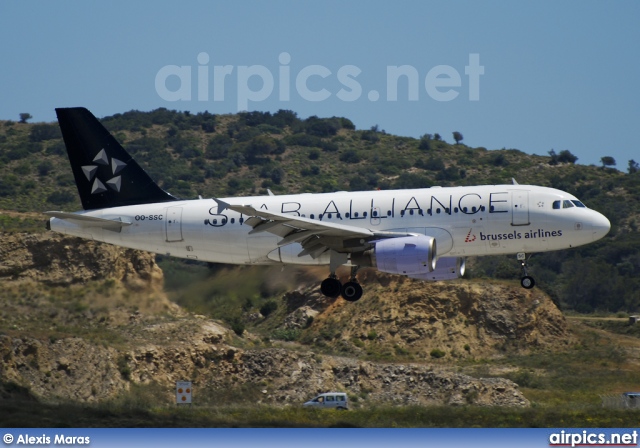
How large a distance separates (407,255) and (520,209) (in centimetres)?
514

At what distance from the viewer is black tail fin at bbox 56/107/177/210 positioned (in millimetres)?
46344

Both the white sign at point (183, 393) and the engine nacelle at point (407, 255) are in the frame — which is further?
the white sign at point (183, 393)

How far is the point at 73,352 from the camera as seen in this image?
5244cm

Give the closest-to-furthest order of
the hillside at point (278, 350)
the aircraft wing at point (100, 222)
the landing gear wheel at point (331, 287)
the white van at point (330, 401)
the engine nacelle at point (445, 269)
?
the hillside at point (278, 350), the landing gear wheel at point (331, 287), the engine nacelle at point (445, 269), the aircraft wing at point (100, 222), the white van at point (330, 401)

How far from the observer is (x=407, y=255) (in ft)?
133

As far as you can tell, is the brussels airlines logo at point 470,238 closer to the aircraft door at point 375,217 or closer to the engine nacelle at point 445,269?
the engine nacelle at point 445,269

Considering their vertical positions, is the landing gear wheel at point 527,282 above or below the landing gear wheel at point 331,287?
above

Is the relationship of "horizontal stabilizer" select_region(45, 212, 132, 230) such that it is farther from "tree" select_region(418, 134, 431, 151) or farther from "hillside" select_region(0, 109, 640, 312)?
"tree" select_region(418, 134, 431, 151)

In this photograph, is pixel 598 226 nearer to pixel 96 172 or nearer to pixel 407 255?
pixel 407 255

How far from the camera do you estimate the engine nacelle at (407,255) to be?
4041 centimetres

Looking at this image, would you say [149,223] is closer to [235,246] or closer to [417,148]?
[235,246]

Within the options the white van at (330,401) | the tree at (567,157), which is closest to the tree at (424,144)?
the tree at (567,157)

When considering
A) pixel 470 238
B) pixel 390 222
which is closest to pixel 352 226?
pixel 390 222

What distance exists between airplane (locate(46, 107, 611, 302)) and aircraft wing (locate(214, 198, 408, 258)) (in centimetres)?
4
